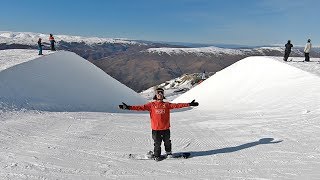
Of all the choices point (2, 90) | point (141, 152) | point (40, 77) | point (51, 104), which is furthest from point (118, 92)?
point (141, 152)

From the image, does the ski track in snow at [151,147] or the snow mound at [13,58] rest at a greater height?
the snow mound at [13,58]

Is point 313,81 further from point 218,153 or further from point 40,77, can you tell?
point 40,77

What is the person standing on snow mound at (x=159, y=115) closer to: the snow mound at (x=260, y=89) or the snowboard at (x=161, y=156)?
the snowboard at (x=161, y=156)

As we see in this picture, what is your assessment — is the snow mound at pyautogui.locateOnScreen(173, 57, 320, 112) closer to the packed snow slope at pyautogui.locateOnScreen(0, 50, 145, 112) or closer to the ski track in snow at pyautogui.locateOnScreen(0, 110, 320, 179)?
the ski track in snow at pyautogui.locateOnScreen(0, 110, 320, 179)

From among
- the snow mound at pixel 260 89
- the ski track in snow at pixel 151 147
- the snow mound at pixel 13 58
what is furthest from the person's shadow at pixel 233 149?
the snow mound at pixel 13 58

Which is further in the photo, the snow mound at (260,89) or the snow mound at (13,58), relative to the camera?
the snow mound at (13,58)

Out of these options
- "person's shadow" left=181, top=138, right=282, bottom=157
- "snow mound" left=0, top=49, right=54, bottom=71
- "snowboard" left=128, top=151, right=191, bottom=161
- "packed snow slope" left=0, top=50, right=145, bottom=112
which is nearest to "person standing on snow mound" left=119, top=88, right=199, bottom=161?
"snowboard" left=128, top=151, right=191, bottom=161

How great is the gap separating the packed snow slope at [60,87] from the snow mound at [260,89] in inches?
245

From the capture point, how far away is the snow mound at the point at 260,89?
16078mm

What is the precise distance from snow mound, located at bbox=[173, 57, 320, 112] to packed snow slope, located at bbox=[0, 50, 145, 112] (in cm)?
621

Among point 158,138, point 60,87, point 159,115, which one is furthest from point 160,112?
point 60,87

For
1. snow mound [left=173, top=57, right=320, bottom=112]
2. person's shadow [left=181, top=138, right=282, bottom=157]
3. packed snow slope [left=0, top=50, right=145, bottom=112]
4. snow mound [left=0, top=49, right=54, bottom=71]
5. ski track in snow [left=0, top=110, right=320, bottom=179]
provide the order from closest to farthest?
ski track in snow [left=0, top=110, right=320, bottom=179]
person's shadow [left=181, top=138, right=282, bottom=157]
snow mound [left=173, top=57, right=320, bottom=112]
packed snow slope [left=0, top=50, right=145, bottom=112]
snow mound [left=0, top=49, right=54, bottom=71]

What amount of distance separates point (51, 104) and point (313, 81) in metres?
13.0

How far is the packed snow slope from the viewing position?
17203 millimetres
